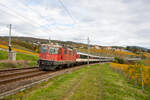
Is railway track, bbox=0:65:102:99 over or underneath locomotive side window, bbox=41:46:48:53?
underneath

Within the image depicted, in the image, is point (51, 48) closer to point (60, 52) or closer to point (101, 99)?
point (60, 52)

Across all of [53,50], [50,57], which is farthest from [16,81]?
[53,50]

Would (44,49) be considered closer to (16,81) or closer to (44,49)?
(44,49)

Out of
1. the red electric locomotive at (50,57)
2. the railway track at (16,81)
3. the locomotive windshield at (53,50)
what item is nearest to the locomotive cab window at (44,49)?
the red electric locomotive at (50,57)

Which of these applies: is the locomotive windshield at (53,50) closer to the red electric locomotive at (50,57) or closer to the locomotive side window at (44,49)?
the red electric locomotive at (50,57)

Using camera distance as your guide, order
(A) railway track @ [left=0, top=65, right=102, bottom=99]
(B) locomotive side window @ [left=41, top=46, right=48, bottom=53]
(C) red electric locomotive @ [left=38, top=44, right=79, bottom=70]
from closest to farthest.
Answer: (A) railway track @ [left=0, top=65, right=102, bottom=99] → (C) red electric locomotive @ [left=38, top=44, right=79, bottom=70] → (B) locomotive side window @ [left=41, top=46, right=48, bottom=53]

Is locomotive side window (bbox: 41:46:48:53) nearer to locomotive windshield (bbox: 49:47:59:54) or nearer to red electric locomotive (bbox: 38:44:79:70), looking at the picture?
red electric locomotive (bbox: 38:44:79:70)

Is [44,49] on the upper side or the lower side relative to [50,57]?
upper

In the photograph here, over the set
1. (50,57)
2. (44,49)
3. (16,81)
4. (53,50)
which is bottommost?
(16,81)

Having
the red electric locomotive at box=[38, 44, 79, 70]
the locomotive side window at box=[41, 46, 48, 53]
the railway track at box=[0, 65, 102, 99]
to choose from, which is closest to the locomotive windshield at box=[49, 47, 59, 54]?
the red electric locomotive at box=[38, 44, 79, 70]

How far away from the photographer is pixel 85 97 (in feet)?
24.9

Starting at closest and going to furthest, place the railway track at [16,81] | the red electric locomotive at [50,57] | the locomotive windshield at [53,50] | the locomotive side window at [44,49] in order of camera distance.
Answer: the railway track at [16,81]
the red electric locomotive at [50,57]
the locomotive windshield at [53,50]
the locomotive side window at [44,49]

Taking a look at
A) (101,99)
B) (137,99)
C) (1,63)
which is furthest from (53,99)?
(1,63)

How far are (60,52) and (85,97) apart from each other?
12121 millimetres
